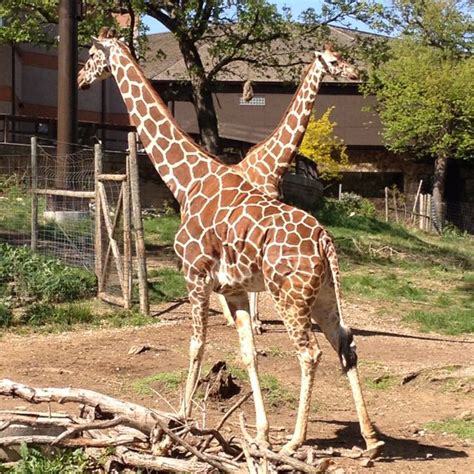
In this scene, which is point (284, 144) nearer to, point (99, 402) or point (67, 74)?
point (99, 402)

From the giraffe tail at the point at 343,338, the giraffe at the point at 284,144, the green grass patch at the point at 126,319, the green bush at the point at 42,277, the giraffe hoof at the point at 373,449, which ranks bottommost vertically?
the green grass patch at the point at 126,319

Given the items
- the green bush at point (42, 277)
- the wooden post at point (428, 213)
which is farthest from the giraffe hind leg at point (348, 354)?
the wooden post at point (428, 213)

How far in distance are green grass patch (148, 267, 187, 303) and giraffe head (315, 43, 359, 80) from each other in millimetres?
4853

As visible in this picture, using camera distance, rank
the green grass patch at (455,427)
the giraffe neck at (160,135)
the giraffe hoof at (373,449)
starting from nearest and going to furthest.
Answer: the giraffe hoof at (373,449)
the green grass patch at (455,427)
the giraffe neck at (160,135)

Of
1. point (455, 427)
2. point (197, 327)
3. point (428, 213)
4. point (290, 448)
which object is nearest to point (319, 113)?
point (428, 213)

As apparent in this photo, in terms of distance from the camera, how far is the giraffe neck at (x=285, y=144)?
966cm

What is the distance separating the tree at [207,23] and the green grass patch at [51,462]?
1466 cm

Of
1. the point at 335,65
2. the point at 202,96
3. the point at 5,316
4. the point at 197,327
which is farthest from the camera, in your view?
the point at 202,96

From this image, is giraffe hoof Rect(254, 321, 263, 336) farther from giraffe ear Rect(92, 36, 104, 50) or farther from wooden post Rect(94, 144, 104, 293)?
giraffe ear Rect(92, 36, 104, 50)

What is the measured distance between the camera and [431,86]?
1358 inches

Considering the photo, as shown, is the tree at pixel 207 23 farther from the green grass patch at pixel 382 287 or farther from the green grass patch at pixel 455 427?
the green grass patch at pixel 455 427

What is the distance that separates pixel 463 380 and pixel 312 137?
27543mm

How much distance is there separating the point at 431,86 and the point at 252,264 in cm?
2954

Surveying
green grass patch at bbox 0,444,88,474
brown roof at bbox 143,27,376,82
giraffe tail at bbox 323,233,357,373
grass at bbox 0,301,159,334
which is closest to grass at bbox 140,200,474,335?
grass at bbox 0,301,159,334
